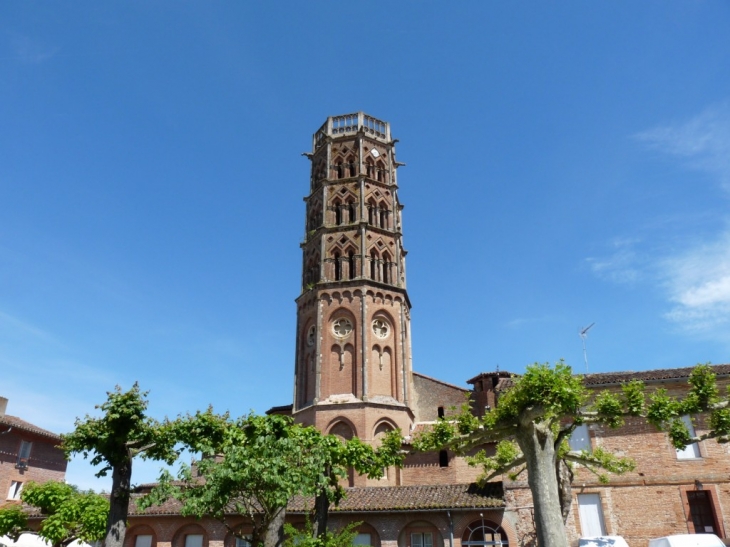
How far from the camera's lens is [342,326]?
37.6 m

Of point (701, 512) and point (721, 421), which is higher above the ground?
point (721, 421)

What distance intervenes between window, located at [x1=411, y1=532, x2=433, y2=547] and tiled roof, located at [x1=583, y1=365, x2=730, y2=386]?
10065 millimetres

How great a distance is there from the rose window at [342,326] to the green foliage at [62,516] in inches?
643

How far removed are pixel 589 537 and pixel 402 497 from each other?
319 inches

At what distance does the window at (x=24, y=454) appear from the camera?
35375 mm

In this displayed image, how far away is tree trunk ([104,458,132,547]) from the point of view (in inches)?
696

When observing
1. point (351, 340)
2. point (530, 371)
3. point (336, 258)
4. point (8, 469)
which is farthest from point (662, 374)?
point (8, 469)

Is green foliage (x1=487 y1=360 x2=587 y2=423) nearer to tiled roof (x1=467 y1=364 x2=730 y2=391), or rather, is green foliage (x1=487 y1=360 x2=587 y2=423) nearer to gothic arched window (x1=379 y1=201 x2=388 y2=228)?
tiled roof (x1=467 y1=364 x2=730 y2=391)

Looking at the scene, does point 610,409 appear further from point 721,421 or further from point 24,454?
point 24,454

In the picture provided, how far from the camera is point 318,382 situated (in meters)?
36.1

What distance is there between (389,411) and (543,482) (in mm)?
18902

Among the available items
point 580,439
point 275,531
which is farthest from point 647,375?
point 275,531

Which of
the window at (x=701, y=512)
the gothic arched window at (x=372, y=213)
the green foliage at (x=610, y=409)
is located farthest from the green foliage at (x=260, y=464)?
the gothic arched window at (x=372, y=213)

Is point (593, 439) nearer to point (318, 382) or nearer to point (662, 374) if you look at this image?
point (662, 374)
